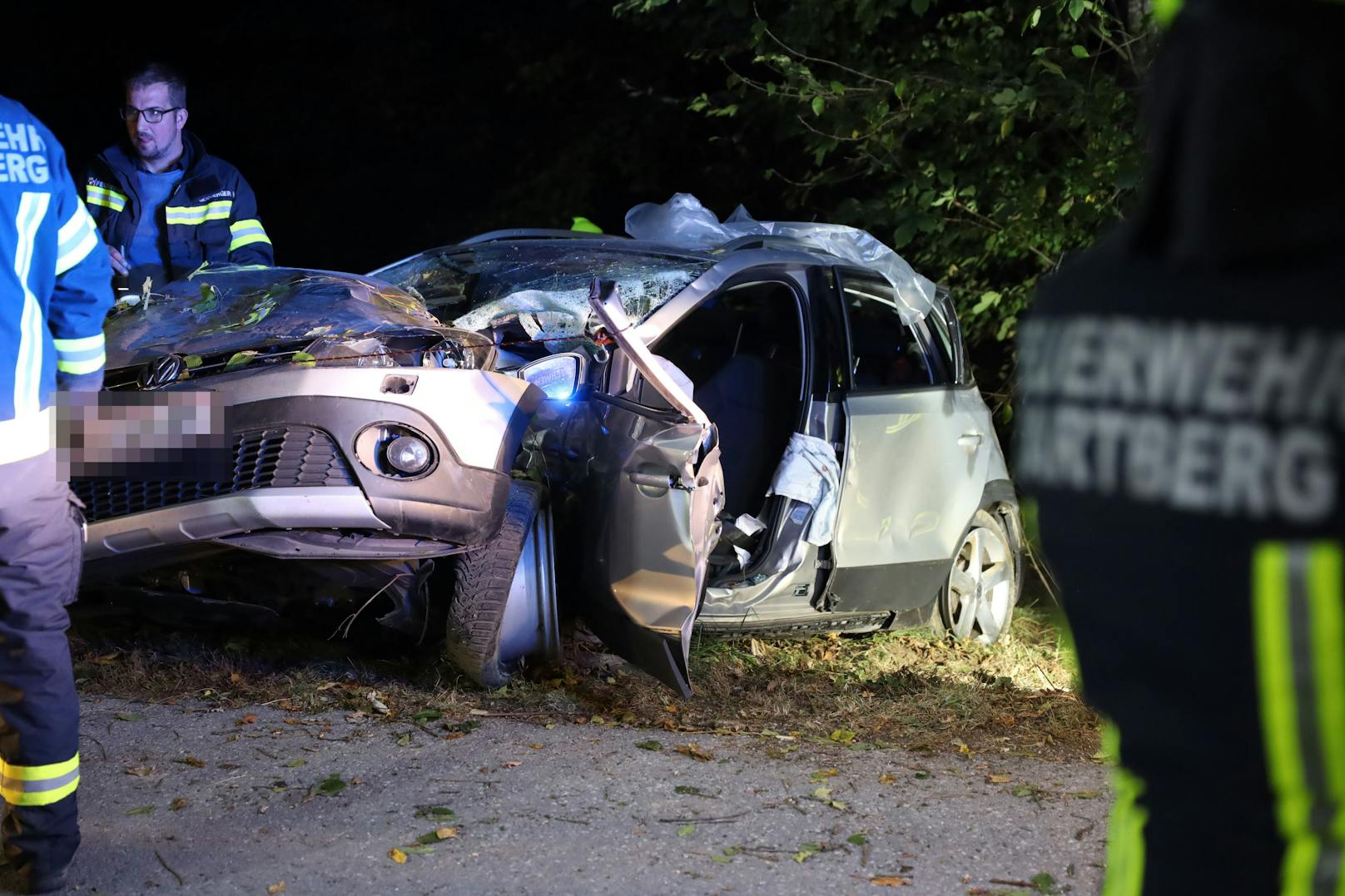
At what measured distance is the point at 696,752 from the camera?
4.52 meters

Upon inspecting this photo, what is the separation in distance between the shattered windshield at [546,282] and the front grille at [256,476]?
1.20 metres

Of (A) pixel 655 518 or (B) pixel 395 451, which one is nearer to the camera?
(B) pixel 395 451

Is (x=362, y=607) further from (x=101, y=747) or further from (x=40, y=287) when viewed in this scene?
(x=40, y=287)

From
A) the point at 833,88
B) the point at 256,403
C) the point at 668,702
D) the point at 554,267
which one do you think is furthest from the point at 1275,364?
the point at 833,88

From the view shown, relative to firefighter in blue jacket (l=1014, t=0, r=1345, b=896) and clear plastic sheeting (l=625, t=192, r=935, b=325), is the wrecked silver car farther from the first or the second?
firefighter in blue jacket (l=1014, t=0, r=1345, b=896)

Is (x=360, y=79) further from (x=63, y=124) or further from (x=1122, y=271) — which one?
(x=1122, y=271)

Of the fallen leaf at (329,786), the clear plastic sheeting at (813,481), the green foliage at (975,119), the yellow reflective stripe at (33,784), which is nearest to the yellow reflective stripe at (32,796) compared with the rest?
the yellow reflective stripe at (33,784)

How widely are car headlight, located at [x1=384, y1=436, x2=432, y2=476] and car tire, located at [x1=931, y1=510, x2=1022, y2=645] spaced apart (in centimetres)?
253

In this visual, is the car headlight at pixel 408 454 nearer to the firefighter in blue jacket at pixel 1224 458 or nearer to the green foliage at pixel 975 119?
the firefighter in blue jacket at pixel 1224 458

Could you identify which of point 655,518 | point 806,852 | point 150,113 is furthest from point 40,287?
point 150,113

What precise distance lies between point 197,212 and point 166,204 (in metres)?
0.12

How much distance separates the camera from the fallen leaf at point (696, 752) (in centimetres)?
446

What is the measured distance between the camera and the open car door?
4.55 meters

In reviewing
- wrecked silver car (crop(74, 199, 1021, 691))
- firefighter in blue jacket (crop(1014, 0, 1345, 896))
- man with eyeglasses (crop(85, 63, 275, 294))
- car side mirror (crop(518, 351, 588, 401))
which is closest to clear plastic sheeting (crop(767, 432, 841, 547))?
wrecked silver car (crop(74, 199, 1021, 691))
